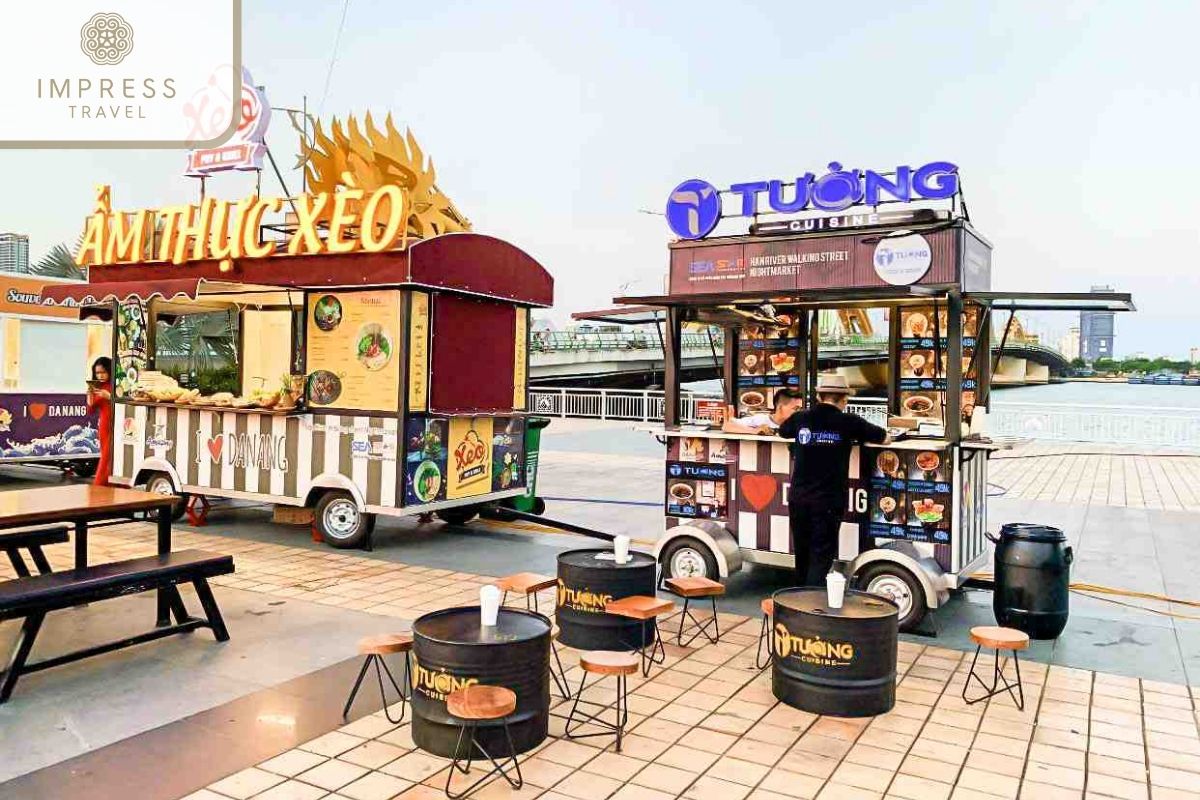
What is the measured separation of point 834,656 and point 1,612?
14.3 feet

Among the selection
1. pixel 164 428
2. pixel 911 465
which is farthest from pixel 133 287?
pixel 911 465

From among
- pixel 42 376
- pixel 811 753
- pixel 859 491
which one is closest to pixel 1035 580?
pixel 859 491

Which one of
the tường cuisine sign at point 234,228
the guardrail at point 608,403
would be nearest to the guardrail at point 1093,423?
the guardrail at point 608,403

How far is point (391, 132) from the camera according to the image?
514 inches

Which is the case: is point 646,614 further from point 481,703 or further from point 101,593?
point 101,593

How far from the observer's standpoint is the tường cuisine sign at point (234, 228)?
906cm

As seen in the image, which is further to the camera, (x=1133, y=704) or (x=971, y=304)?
(x=971, y=304)

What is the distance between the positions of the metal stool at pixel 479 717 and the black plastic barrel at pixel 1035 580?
3854 mm

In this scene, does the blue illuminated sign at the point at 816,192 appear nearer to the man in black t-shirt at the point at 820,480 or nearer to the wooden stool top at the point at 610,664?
the man in black t-shirt at the point at 820,480

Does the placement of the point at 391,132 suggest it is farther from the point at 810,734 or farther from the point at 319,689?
the point at 810,734

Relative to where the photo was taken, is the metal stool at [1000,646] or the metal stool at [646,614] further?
the metal stool at [646,614]

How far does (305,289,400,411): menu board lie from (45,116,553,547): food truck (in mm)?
18

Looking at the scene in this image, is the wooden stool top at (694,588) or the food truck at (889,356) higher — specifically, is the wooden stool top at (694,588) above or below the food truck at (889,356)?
below

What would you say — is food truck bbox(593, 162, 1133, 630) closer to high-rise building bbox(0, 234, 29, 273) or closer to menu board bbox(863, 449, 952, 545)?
menu board bbox(863, 449, 952, 545)
